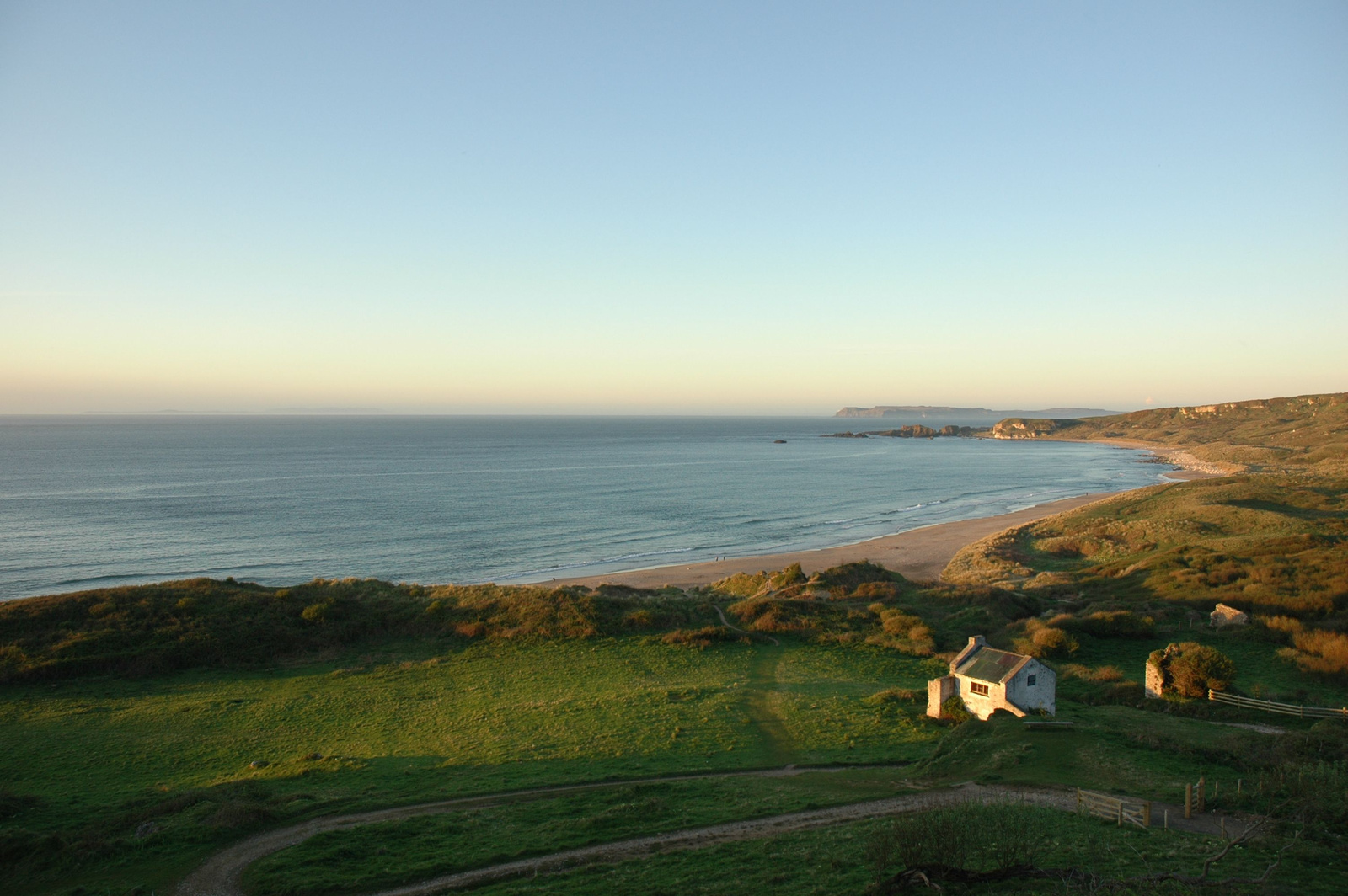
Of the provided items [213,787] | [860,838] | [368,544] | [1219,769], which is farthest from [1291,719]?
[368,544]

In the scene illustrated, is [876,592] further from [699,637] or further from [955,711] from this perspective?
[955,711]

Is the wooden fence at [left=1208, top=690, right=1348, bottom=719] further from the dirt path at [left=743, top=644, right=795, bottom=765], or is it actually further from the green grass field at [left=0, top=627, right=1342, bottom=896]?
the dirt path at [left=743, top=644, right=795, bottom=765]

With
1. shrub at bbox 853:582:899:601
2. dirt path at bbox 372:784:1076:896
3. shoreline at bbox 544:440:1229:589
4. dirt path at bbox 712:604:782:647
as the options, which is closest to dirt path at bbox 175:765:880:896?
dirt path at bbox 372:784:1076:896

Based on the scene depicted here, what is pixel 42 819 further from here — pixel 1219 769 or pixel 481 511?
pixel 481 511

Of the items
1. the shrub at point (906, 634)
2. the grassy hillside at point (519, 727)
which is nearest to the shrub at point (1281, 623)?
the grassy hillside at point (519, 727)

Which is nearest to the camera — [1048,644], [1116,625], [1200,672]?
[1200,672]

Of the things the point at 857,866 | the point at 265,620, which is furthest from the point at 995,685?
the point at 265,620
